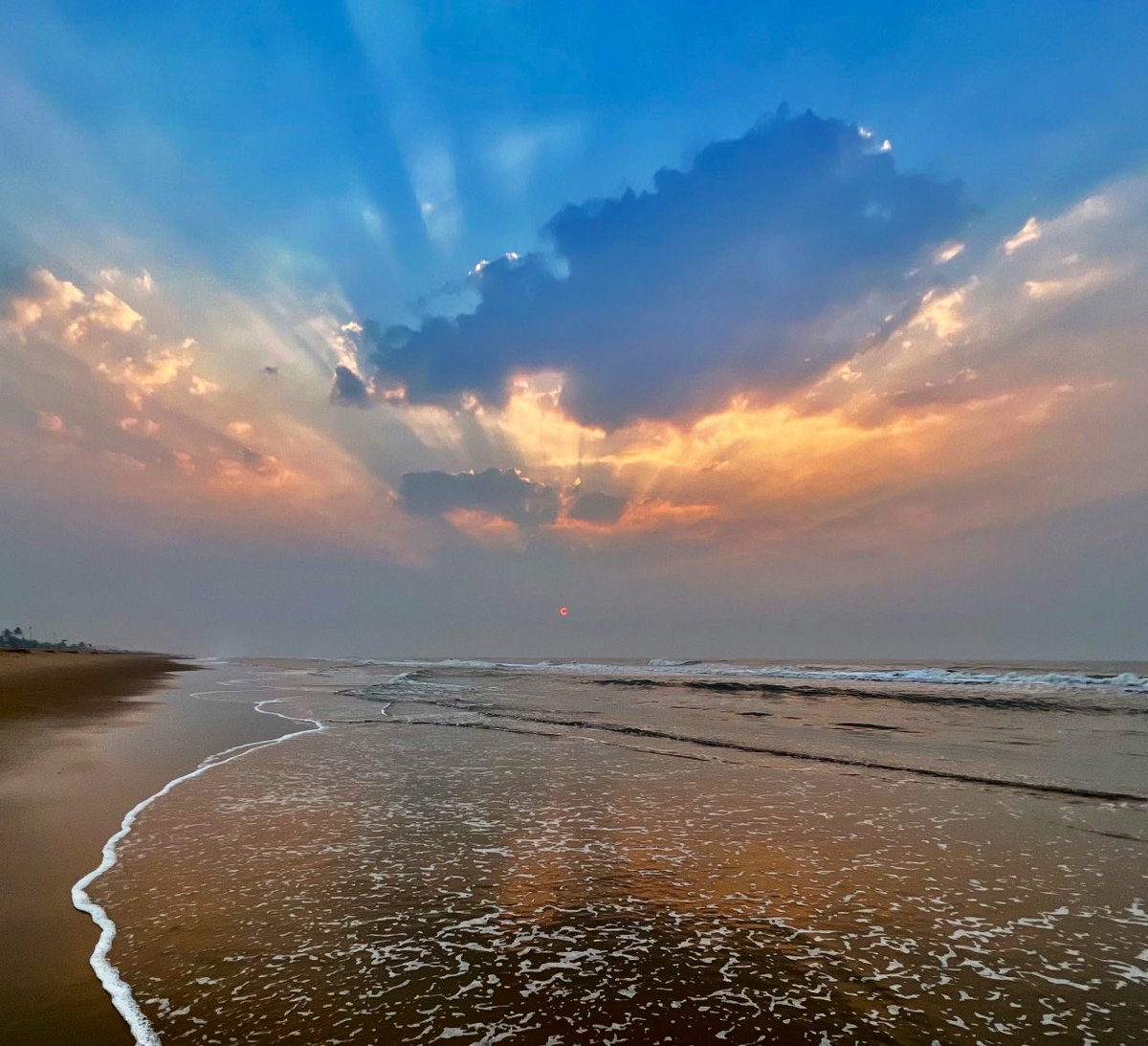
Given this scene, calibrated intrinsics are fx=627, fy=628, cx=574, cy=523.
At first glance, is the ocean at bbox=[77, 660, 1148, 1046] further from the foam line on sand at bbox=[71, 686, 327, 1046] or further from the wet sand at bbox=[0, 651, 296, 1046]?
the wet sand at bbox=[0, 651, 296, 1046]

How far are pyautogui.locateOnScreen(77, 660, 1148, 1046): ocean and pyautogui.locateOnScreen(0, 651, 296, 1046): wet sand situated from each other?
0.25 metres

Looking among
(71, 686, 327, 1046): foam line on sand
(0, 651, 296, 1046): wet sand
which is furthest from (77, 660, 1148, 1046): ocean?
(0, 651, 296, 1046): wet sand

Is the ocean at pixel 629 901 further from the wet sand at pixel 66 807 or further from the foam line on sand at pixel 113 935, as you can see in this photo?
the wet sand at pixel 66 807

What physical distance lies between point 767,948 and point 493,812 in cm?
507

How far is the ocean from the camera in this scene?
4148mm

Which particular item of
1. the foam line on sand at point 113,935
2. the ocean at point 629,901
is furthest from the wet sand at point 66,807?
the ocean at point 629,901

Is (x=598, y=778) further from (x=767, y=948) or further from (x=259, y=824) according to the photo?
(x=767, y=948)

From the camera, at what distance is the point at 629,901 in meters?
6.08

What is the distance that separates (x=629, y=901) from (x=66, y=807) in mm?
8547

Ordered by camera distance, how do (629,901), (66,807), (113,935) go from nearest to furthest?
(113,935), (629,901), (66,807)

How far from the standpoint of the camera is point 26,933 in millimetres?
5168

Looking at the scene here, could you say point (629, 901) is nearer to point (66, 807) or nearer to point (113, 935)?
point (113, 935)

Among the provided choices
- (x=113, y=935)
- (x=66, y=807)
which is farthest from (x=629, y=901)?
(x=66, y=807)

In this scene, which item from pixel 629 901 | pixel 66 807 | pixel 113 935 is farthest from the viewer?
pixel 66 807
